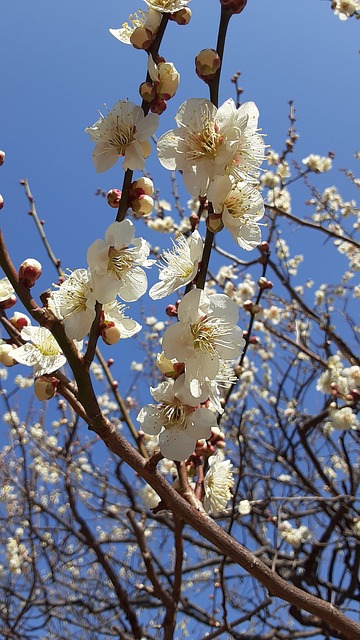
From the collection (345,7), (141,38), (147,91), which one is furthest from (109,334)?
(345,7)

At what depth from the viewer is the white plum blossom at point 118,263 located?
107 cm

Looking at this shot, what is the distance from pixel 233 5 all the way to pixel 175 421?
3.05ft

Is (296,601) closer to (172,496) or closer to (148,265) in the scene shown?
(172,496)

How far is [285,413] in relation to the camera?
505 cm

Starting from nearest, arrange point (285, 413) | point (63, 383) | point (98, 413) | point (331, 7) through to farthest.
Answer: point (98, 413)
point (63, 383)
point (331, 7)
point (285, 413)

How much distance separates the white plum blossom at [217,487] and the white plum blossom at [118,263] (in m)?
0.73

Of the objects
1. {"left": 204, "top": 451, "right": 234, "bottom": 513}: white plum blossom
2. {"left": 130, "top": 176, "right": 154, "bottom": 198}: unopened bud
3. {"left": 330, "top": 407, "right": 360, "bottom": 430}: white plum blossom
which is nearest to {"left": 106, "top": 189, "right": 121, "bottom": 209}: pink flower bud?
{"left": 130, "top": 176, "right": 154, "bottom": 198}: unopened bud

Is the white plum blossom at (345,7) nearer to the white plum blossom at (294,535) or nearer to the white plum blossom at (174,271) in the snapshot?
the white plum blossom at (174,271)

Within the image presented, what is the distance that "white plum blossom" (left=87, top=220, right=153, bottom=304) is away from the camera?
3.51ft

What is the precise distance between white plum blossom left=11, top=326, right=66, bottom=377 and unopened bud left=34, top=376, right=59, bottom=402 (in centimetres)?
2

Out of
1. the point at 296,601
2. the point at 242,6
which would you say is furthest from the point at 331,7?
the point at 296,601

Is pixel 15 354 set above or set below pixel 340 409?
below

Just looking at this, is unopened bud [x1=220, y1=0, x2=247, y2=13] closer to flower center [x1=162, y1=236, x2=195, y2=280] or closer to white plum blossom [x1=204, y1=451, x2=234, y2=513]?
flower center [x1=162, y1=236, x2=195, y2=280]

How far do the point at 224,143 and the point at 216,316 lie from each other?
38 centimetres
